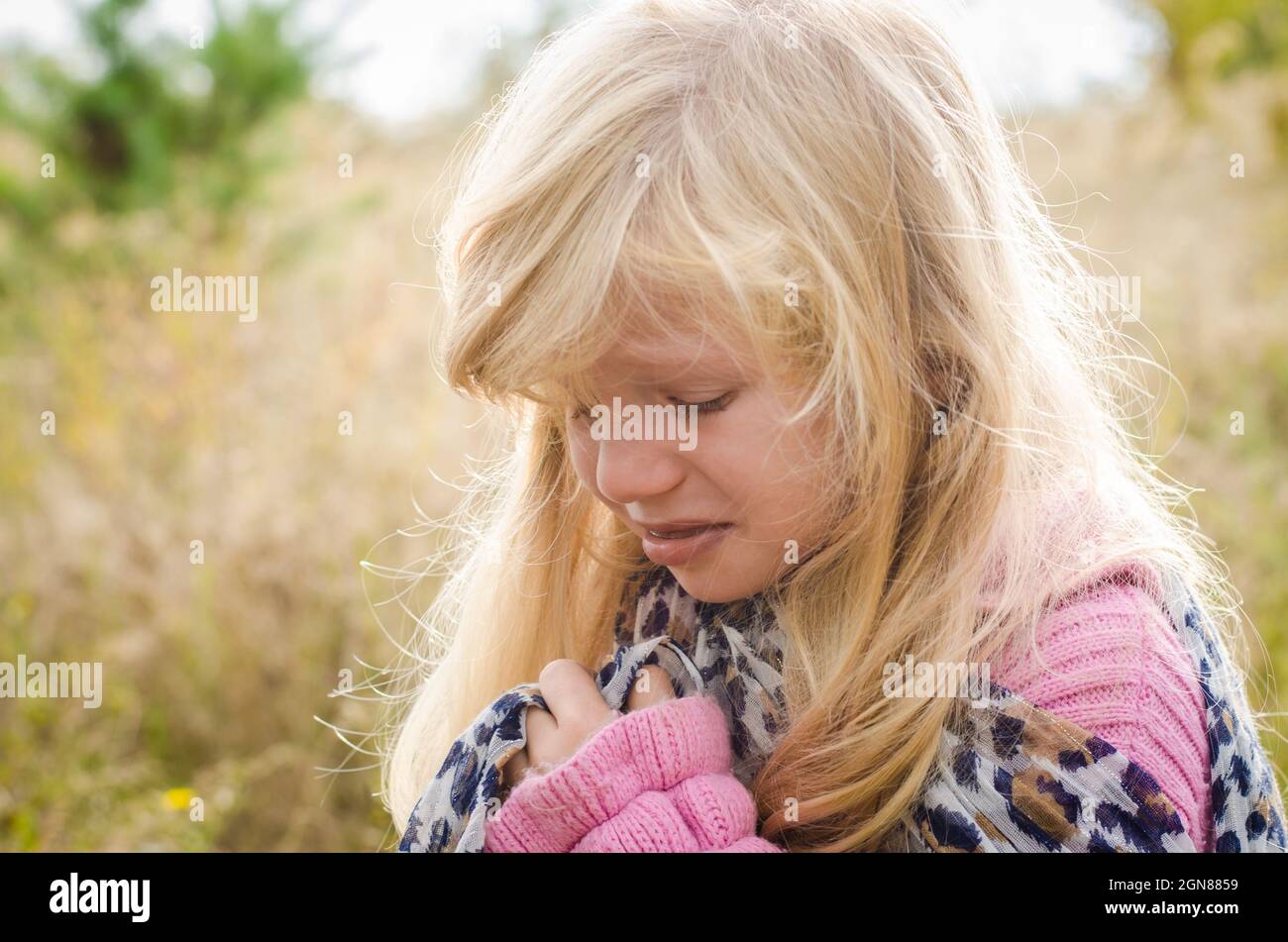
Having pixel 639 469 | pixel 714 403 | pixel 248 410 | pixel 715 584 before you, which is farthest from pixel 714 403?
pixel 248 410

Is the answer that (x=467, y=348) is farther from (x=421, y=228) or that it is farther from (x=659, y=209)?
(x=421, y=228)

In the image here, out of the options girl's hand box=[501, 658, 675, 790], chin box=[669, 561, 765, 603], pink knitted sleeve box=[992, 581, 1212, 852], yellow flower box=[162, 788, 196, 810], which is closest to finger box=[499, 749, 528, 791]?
girl's hand box=[501, 658, 675, 790]

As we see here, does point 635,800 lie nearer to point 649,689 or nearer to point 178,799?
point 649,689

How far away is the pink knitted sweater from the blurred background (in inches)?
29.8

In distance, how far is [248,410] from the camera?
11.0 ft

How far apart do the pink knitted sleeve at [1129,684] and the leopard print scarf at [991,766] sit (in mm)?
22

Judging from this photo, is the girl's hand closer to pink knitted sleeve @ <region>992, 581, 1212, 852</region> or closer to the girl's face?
the girl's face

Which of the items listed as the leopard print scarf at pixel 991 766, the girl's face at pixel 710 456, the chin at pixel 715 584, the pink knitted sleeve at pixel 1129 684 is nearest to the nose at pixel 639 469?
the girl's face at pixel 710 456

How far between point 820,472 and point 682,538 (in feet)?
0.60

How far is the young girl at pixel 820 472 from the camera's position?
46.1 inches

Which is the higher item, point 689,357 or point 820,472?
point 689,357

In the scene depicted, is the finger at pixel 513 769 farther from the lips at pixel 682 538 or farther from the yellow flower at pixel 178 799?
the yellow flower at pixel 178 799
